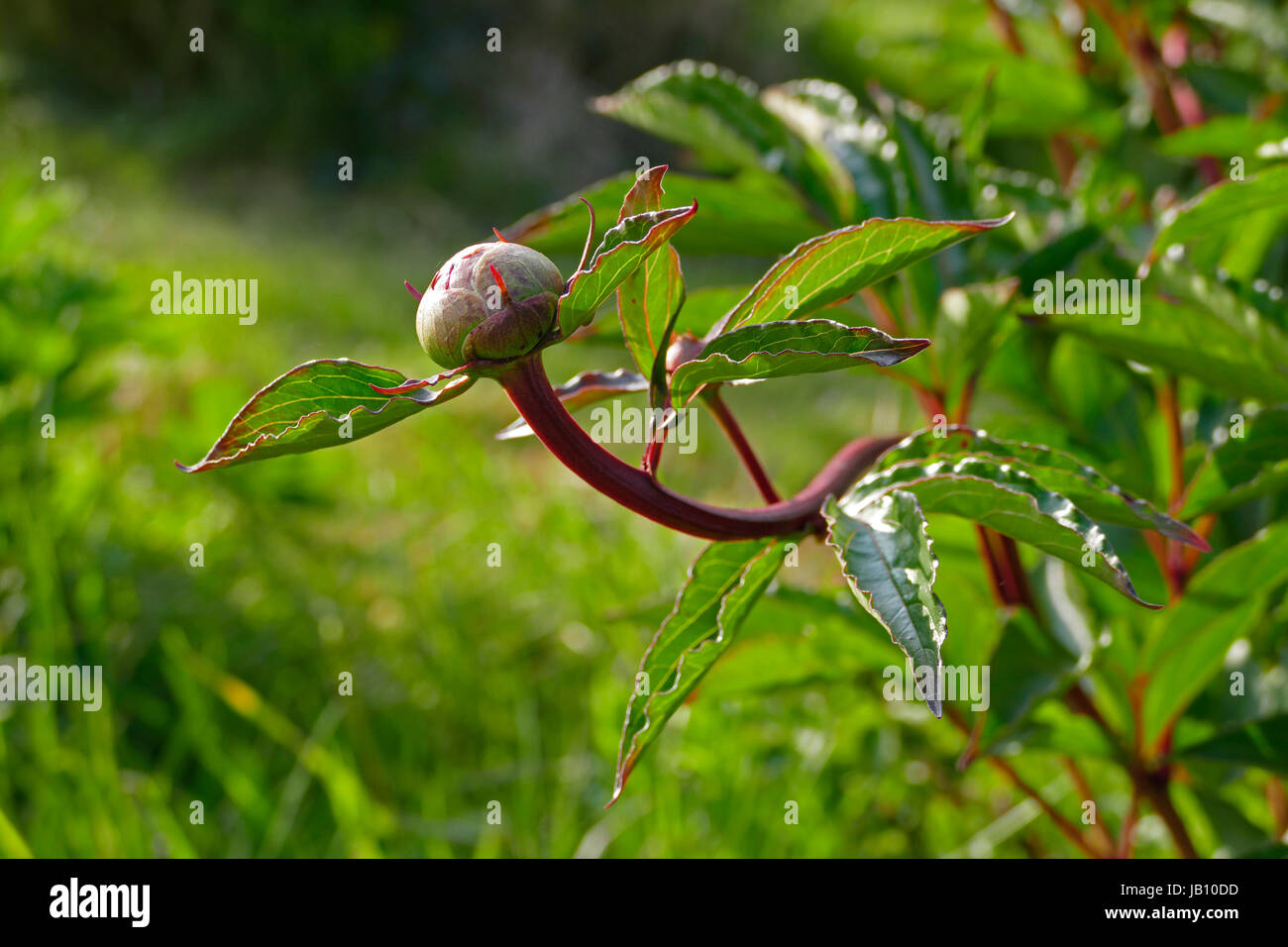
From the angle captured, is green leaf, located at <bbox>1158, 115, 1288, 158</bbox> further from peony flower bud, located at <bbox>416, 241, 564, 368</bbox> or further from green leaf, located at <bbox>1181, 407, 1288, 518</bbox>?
peony flower bud, located at <bbox>416, 241, 564, 368</bbox>

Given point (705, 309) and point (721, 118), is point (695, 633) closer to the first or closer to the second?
point (705, 309)

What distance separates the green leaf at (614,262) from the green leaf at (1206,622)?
42 centimetres

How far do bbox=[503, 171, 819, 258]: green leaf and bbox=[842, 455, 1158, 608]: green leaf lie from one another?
0.83 feet

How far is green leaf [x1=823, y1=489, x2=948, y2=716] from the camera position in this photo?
14.0 inches

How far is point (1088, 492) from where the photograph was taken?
1.41ft

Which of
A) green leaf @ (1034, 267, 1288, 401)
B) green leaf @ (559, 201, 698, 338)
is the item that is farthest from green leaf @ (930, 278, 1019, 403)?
green leaf @ (559, 201, 698, 338)

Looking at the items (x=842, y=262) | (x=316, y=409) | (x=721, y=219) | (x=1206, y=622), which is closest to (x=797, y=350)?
(x=842, y=262)

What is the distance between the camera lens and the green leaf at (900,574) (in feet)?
1.16

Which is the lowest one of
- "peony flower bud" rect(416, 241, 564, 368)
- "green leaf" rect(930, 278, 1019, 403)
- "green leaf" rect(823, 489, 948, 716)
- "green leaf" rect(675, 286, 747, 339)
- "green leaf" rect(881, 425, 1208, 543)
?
"green leaf" rect(823, 489, 948, 716)

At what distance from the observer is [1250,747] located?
66cm

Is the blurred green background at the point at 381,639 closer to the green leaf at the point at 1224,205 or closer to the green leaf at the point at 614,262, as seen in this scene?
the green leaf at the point at 1224,205

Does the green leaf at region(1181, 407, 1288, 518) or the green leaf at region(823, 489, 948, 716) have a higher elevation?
the green leaf at region(1181, 407, 1288, 518)

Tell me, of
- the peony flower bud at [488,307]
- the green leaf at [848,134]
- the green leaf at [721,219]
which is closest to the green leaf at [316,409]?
the peony flower bud at [488,307]
